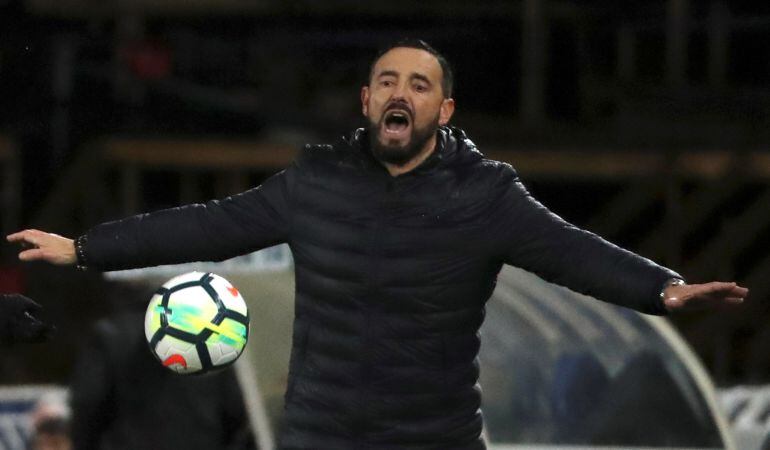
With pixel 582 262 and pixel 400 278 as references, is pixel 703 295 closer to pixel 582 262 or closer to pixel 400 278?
pixel 582 262

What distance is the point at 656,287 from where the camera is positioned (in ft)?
18.4

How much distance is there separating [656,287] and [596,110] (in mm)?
11250

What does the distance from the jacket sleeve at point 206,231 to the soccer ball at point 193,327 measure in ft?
1.17

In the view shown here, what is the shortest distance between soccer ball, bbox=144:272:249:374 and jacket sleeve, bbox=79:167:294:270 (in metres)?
0.36

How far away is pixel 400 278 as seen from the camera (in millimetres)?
5789

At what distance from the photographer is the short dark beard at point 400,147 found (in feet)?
19.0

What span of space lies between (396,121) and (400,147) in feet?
0.27

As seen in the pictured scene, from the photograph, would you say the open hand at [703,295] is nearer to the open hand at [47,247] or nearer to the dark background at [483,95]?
the open hand at [47,247]

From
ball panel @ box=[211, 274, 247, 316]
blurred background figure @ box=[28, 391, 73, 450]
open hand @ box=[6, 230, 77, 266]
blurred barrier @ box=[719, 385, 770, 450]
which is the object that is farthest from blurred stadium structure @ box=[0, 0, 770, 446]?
open hand @ box=[6, 230, 77, 266]

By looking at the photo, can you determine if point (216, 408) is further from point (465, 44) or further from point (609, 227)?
point (465, 44)

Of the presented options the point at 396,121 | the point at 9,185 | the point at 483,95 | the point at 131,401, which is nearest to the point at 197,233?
the point at 396,121

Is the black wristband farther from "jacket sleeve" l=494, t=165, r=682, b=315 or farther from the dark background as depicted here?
the dark background

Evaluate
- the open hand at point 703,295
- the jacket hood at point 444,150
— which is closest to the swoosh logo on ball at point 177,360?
the jacket hood at point 444,150

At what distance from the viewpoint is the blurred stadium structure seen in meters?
15.6
